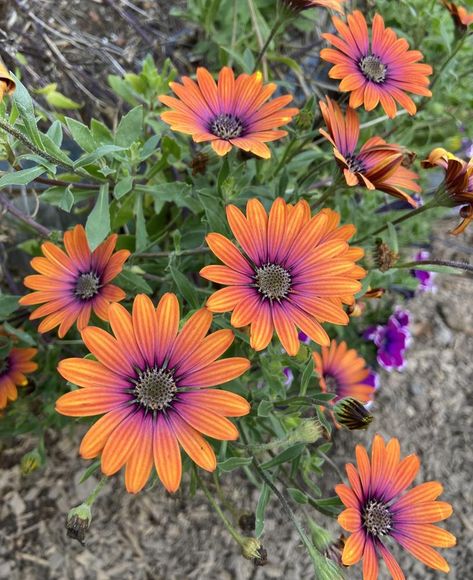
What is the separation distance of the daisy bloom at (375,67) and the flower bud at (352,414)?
576 millimetres

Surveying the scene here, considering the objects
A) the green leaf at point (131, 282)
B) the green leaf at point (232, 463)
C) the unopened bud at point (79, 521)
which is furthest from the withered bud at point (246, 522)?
the green leaf at point (131, 282)

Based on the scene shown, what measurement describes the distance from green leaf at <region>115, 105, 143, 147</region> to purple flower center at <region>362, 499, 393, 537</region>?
86 cm

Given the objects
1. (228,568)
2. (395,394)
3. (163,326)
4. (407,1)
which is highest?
(407,1)

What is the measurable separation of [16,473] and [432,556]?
1167 millimetres

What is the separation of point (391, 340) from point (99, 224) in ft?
3.68

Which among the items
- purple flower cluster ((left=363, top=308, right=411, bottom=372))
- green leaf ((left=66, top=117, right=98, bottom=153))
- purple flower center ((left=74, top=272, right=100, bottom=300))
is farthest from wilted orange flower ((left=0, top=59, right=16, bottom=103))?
purple flower cluster ((left=363, top=308, right=411, bottom=372))

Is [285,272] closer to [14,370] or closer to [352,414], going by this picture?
[352,414]

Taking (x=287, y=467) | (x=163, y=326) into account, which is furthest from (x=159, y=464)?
(x=287, y=467)

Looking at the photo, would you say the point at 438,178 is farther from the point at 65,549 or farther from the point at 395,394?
the point at 65,549

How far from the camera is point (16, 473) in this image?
65.4 inches

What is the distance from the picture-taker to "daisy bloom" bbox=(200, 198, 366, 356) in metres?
0.96

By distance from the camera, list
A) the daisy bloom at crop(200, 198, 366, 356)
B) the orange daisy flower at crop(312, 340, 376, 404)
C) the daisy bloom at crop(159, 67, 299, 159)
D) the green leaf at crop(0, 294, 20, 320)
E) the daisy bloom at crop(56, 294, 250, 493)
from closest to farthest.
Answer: the daisy bloom at crop(56, 294, 250, 493) < the daisy bloom at crop(200, 198, 366, 356) < the daisy bloom at crop(159, 67, 299, 159) < the green leaf at crop(0, 294, 20, 320) < the orange daisy flower at crop(312, 340, 376, 404)

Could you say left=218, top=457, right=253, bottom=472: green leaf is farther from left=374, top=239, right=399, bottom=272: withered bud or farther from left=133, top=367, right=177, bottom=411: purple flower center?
left=374, top=239, right=399, bottom=272: withered bud

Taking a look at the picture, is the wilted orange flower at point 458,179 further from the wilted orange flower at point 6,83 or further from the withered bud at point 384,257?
the wilted orange flower at point 6,83
